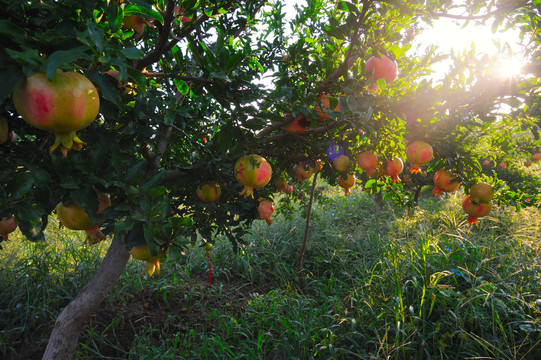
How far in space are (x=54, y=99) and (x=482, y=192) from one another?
1.82m

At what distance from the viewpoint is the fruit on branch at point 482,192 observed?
1572mm

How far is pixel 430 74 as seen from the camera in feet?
5.05

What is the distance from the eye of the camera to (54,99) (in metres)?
0.57

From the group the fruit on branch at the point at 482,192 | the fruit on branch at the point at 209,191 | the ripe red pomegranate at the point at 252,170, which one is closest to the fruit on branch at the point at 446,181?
the fruit on branch at the point at 482,192

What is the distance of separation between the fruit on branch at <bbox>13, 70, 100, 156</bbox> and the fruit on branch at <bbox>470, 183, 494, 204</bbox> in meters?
1.76

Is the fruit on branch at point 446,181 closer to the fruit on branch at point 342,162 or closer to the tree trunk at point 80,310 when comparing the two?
the fruit on branch at point 342,162

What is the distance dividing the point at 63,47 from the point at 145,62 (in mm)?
421

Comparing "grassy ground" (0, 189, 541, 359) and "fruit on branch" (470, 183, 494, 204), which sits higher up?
"fruit on branch" (470, 183, 494, 204)

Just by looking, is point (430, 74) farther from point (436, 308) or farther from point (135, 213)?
point (436, 308)

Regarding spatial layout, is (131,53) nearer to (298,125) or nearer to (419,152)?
(298,125)

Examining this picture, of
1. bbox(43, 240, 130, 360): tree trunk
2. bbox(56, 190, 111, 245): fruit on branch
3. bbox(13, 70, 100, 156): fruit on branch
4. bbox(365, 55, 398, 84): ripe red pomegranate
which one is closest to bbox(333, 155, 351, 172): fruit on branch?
bbox(365, 55, 398, 84): ripe red pomegranate

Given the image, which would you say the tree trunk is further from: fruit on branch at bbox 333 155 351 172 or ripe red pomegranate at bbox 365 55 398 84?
ripe red pomegranate at bbox 365 55 398 84

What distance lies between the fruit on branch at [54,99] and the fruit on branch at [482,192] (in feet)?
Result: 5.77

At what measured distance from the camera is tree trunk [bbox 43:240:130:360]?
6.15 feet
